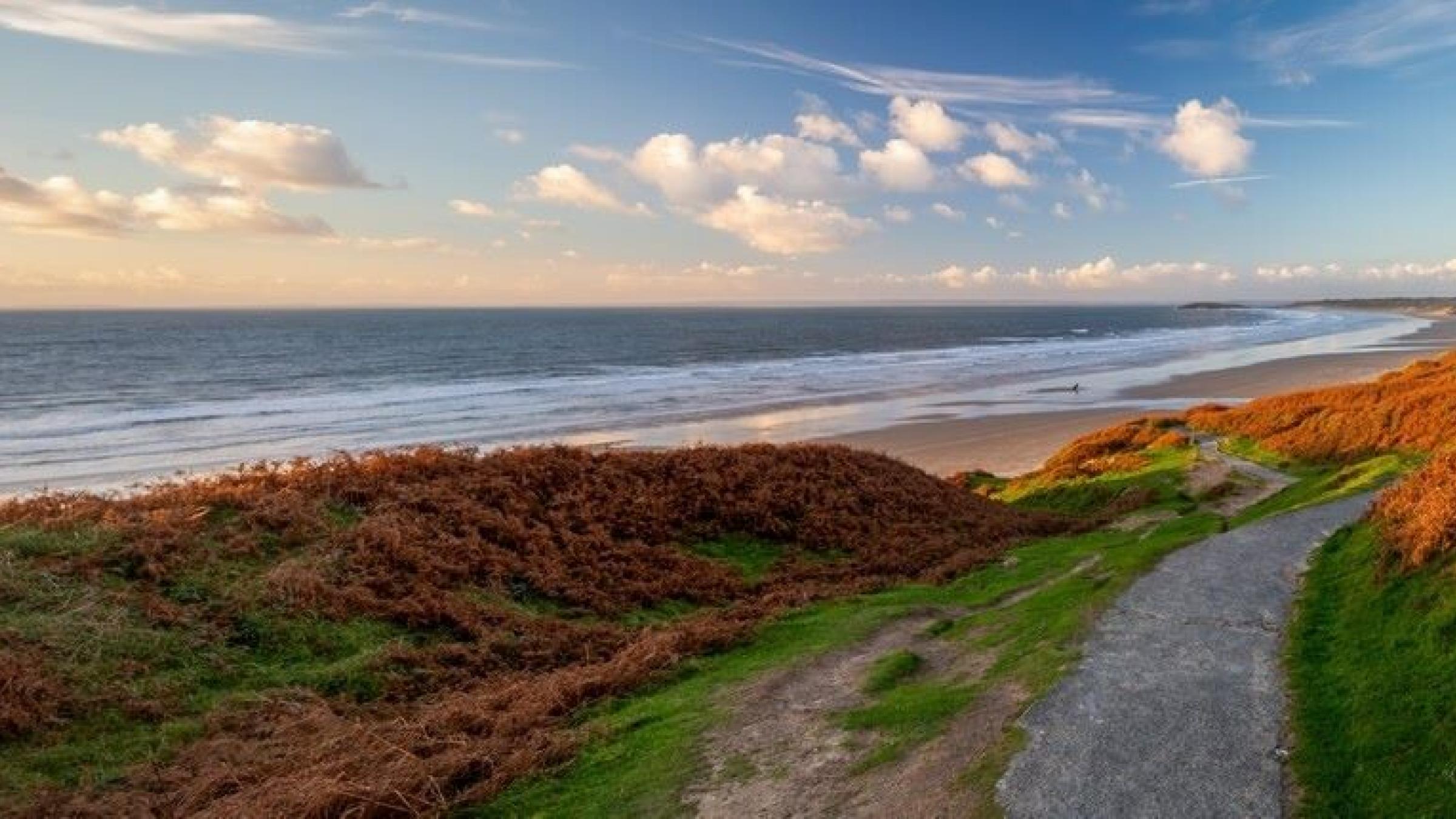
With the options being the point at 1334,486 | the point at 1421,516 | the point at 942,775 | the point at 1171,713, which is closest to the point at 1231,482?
the point at 1334,486

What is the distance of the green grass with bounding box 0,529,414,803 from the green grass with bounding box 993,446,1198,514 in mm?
20828

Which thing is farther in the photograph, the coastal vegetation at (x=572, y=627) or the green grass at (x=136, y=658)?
the green grass at (x=136, y=658)

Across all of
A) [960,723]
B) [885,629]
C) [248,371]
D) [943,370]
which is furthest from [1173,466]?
[248,371]

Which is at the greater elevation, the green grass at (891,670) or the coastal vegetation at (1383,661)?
the coastal vegetation at (1383,661)

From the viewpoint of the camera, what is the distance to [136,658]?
11828 mm

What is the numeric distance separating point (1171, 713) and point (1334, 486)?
1550 centimetres

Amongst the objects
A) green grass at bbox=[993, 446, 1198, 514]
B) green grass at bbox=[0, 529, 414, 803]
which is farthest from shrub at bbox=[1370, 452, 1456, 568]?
green grass at bbox=[0, 529, 414, 803]

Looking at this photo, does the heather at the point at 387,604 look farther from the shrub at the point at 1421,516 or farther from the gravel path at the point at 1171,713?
the shrub at the point at 1421,516

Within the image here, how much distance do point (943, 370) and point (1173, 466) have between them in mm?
68447

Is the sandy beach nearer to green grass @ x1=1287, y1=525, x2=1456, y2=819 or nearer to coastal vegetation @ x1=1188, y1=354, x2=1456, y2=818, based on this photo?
coastal vegetation @ x1=1188, y1=354, x2=1456, y2=818

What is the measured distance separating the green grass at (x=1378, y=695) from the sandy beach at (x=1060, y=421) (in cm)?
2974

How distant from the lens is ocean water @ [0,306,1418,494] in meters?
52.1

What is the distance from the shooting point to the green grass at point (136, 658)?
33.0ft

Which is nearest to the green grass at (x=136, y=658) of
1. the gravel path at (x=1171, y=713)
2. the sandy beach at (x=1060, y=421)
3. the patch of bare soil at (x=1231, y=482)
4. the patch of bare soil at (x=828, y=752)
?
the patch of bare soil at (x=828, y=752)
